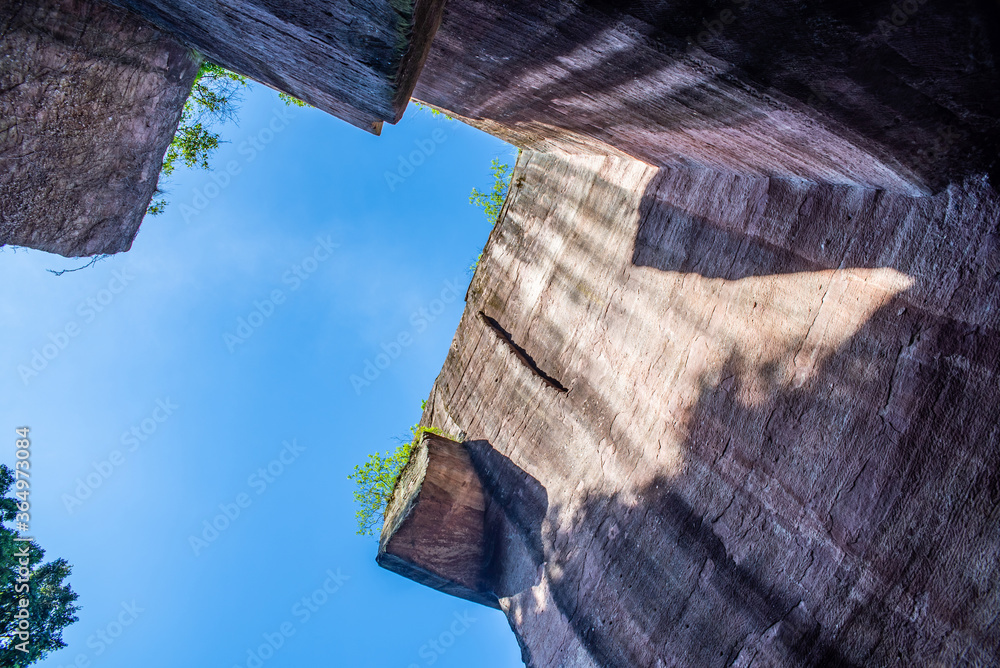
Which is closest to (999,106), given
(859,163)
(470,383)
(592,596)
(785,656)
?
(859,163)

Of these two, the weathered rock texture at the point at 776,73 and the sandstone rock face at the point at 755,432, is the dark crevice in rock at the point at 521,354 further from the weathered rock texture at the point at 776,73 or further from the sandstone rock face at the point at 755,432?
the weathered rock texture at the point at 776,73

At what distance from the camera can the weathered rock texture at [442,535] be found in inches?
249

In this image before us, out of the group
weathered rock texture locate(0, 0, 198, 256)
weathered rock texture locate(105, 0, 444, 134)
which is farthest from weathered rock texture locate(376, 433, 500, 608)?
weathered rock texture locate(105, 0, 444, 134)

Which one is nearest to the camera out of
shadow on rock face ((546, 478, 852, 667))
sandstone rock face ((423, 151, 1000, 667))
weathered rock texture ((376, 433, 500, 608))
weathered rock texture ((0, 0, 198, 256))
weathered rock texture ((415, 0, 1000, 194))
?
weathered rock texture ((415, 0, 1000, 194))

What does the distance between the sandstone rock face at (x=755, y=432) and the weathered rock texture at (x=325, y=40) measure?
8.51 feet

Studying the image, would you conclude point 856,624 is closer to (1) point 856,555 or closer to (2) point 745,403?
(1) point 856,555

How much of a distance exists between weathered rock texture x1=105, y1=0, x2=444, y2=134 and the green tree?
7566mm

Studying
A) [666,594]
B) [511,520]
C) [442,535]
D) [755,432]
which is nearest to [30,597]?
[442,535]

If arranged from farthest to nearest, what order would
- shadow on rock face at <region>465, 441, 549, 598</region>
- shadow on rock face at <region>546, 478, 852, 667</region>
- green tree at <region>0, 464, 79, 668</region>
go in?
green tree at <region>0, 464, 79, 668</region> < shadow on rock face at <region>465, 441, 549, 598</region> < shadow on rock face at <region>546, 478, 852, 667</region>

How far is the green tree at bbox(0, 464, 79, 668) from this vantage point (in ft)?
25.3

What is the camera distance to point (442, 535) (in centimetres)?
639

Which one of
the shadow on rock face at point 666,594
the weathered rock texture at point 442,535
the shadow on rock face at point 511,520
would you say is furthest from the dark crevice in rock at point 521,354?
the weathered rock texture at point 442,535

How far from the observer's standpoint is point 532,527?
18.7 ft

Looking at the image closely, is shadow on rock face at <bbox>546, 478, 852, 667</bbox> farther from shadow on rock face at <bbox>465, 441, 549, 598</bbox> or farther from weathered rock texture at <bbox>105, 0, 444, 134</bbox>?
weathered rock texture at <bbox>105, 0, 444, 134</bbox>
